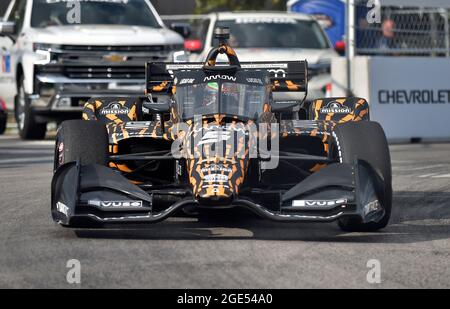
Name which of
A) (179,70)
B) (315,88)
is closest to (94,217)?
(179,70)

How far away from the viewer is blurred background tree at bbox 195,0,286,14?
34.1 meters

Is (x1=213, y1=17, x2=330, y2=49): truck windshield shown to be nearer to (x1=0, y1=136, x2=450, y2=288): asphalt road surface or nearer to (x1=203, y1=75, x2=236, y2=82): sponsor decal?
(x1=0, y1=136, x2=450, y2=288): asphalt road surface

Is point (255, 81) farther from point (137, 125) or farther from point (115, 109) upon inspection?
point (115, 109)

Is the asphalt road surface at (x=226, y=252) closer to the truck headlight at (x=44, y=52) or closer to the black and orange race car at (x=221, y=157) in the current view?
the black and orange race car at (x=221, y=157)

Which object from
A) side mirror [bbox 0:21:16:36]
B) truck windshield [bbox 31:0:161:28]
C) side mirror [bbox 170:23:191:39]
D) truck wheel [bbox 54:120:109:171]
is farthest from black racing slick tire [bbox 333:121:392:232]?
side mirror [bbox 0:21:16:36]

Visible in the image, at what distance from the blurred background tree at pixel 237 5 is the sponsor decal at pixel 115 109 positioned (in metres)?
23.4

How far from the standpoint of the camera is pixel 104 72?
57.7ft

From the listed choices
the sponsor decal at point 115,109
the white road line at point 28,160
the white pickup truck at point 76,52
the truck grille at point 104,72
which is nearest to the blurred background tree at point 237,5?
the white pickup truck at point 76,52

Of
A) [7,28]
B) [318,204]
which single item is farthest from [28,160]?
[318,204]

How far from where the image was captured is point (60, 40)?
57.0 ft

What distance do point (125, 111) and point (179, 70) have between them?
976 millimetres

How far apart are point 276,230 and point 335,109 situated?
5.89 feet
